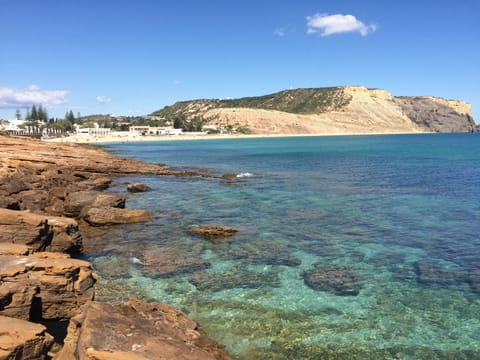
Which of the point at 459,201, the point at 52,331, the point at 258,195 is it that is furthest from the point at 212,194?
the point at 52,331

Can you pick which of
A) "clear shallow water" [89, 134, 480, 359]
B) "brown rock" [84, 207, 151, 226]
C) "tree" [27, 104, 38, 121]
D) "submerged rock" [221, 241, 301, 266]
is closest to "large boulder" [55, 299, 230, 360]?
"clear shallow water" [89, 134, 480, 359]

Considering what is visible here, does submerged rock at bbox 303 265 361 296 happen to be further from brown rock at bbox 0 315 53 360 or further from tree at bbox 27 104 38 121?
tree at bbox 27 104 38 121

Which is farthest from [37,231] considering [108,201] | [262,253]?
[108,201]

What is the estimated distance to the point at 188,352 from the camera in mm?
7742

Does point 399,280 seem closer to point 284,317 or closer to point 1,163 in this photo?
point 284,317

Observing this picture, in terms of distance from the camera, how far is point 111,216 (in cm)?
2286

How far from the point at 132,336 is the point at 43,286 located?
3822mm

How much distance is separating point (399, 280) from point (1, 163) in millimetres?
31895

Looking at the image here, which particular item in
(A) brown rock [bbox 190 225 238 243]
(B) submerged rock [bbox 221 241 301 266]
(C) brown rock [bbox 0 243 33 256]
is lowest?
(B) submerged rock [bbox 221 241 301 266]

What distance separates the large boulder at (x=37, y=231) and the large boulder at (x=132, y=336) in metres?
5.72

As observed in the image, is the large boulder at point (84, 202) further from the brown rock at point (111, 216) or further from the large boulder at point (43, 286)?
the large boulder at point (43, 286)

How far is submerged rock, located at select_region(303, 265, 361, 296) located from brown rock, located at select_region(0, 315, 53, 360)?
30.2 feet

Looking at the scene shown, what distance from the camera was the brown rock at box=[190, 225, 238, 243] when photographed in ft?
66.4

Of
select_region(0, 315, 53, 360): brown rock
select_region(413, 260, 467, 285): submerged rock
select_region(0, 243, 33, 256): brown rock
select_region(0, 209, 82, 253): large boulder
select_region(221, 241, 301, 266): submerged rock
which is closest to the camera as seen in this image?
select_region(0, 315, 53, 360): brown rock
